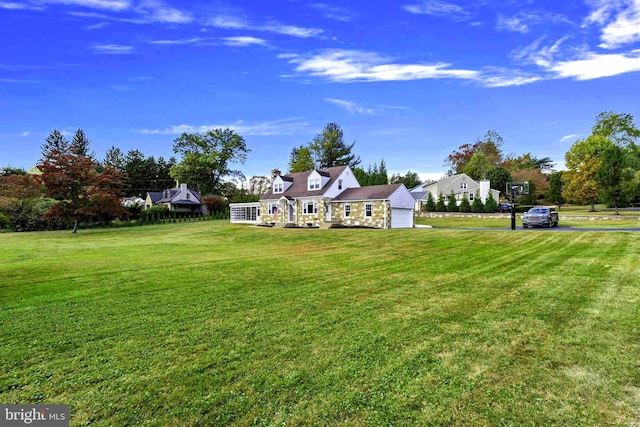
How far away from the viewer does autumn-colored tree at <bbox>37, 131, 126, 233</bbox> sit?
26.1 m

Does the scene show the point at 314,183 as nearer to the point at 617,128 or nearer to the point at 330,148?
the point at 330,148

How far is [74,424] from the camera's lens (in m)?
2.47

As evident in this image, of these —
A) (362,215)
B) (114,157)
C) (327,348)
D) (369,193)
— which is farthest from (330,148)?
(114,157)

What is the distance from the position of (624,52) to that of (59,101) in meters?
35.1

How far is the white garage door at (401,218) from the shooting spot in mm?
25730

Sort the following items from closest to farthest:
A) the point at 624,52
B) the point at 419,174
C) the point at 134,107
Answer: the point at 624,52
the point at 134,107
the point at 419,174

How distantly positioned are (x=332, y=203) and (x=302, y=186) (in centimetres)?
475

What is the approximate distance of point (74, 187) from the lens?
27.2 m

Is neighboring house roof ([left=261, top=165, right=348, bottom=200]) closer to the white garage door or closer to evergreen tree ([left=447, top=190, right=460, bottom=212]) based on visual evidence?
the white garage door

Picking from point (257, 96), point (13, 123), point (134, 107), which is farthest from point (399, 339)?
point (13, 123)

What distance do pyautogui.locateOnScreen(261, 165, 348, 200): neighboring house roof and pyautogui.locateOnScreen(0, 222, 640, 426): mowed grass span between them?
21398 millimetres

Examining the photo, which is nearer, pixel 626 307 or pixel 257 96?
pixel 626 307

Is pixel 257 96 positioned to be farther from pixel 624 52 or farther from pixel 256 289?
pixel 624 52

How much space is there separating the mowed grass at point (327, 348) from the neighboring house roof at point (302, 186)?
70.2ft
